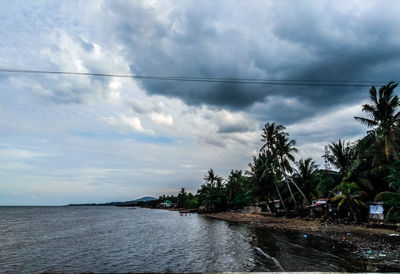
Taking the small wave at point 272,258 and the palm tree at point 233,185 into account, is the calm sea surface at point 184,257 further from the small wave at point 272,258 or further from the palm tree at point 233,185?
the palm tree at point 233,185

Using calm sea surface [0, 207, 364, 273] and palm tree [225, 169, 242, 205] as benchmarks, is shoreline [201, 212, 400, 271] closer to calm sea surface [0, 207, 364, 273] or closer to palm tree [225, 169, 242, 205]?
calm sea surface [0, 207, 364, 273]

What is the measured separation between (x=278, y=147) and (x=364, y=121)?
46.7 feet

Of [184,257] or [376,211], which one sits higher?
[376,211]

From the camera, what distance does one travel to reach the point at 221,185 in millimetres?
73688

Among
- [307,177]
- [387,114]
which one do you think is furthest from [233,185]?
[387,114]

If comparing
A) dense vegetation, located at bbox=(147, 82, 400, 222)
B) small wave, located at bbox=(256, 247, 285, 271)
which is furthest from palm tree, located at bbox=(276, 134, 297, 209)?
small wave, located at bbox=(256, 247, 285, 271)

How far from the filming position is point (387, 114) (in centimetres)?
2298

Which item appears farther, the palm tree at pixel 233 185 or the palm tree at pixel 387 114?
the palm tree at pixel 233 185

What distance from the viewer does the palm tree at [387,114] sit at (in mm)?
22422

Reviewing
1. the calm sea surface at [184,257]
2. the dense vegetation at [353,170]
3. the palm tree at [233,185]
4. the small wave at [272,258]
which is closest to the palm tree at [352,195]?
the dense vegetation at [353,170]

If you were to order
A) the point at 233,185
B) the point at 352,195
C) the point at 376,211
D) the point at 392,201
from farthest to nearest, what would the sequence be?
1. the point at 233,185
2. the point at 352,195
3. the point at 376,211
4. the point at 392,201

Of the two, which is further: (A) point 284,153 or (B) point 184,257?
(A) point 284,153

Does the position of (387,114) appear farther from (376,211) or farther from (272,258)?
(272,258)

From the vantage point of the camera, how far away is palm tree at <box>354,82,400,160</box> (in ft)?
73.6
